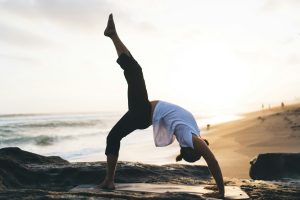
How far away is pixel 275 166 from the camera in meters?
7.98

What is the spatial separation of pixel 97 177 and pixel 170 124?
1956mm

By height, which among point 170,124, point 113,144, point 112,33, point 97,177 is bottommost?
point 97,177

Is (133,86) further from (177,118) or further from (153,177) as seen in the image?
(153,177)

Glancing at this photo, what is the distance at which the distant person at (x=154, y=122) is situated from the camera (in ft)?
15.7

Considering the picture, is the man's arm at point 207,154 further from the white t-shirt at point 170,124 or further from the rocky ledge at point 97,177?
the rocky ledge at point 97,177

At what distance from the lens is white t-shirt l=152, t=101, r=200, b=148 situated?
4805 millimetres

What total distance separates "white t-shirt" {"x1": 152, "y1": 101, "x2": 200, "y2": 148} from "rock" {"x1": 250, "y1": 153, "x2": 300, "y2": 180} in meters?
3.63

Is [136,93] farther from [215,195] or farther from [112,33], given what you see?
[215,195]

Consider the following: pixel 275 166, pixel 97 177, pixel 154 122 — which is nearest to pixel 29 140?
pixel 275 166

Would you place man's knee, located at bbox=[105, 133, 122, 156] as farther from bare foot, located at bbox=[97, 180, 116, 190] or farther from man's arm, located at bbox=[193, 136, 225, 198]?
man's arm, located at bbox=[193, 136, 225, 198]

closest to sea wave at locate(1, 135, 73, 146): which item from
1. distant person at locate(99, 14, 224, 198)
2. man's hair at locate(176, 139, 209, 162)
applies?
distant person at locate(99, 14, 224, 198)

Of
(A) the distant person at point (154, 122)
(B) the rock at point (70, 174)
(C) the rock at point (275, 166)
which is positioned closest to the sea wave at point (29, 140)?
(C) the rock at point (275, 166)

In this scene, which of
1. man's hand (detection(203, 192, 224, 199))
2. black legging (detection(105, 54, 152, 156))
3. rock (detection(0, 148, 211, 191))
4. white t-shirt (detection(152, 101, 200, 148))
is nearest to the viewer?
man's hand (detection(203, 192, 224, 199))

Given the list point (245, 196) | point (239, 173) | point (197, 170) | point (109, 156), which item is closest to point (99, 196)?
point (109, 156)
